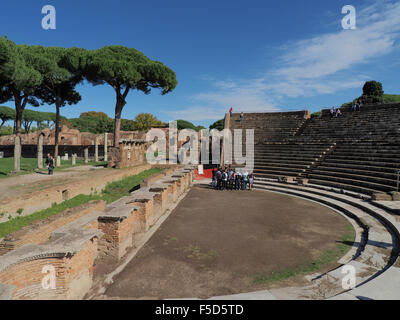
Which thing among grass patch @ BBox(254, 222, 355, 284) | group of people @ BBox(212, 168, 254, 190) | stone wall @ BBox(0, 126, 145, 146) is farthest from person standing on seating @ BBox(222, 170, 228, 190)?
stone wall @ BBox(0, 126, 145, 146)

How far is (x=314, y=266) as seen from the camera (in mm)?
5496

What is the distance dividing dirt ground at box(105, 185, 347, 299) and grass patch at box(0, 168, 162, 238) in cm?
379

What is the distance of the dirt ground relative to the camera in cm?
466

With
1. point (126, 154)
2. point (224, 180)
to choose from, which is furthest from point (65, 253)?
point (126, 154)

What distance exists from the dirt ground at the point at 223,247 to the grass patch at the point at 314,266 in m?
0.14

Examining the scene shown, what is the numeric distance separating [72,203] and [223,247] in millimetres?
6995

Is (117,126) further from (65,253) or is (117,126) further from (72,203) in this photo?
(65,253)

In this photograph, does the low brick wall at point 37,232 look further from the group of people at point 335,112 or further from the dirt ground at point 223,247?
the group of people at point 335,112

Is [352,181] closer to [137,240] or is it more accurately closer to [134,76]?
[137,240]

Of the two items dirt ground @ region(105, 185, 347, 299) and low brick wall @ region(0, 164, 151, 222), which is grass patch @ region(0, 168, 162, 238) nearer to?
low brick wall @ region(0, 164, 151, 222)

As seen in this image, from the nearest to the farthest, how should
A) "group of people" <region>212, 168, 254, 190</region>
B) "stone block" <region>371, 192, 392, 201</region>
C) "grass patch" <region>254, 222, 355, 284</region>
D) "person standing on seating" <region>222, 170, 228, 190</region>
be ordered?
1. "grass patch" <region>254, 222, 355, 284</region>
2. "stone block" <region>371, 192, 392, 201</region>
3. "group of people" <region>212, 168, 254, 190</region>
4. "person standing on seating" <region>222, 170, 228, 190</region>

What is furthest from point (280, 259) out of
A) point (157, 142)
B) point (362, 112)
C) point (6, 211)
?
point (157, 142)
